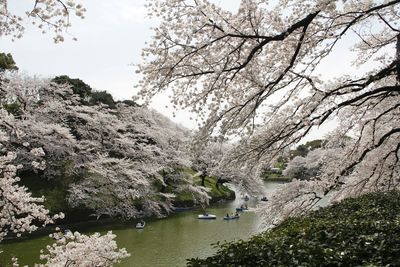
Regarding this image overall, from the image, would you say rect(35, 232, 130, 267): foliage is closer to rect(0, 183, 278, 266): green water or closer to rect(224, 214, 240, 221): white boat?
rect(0, 183, 278, 266): green water

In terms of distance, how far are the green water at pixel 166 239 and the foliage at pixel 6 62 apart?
11.7 m

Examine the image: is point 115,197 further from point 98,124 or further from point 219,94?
point 219,94

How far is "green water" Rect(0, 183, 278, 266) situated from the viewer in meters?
15.1

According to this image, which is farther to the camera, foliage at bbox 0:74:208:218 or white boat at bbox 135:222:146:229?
foliage at bbox 0:74:208:218

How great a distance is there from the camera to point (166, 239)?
18812 millimetres

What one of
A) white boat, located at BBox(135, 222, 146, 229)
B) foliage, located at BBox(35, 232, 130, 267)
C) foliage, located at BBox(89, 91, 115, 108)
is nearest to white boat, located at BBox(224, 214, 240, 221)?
white boat, located at BBox(135, 222, 146, 229)

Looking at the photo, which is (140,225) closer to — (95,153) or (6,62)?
(95,153)

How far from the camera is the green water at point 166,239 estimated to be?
596 inches

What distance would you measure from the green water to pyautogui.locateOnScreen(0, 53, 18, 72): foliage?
462 inches

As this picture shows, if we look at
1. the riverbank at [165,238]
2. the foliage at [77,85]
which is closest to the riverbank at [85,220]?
the riverbank at [165,238]

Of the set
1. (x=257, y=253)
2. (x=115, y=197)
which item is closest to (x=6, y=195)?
(x=257, y=253)

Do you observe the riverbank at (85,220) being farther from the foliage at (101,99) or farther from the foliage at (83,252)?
the foliage at (83,252)

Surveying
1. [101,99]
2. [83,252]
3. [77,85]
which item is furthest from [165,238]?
[77,85]

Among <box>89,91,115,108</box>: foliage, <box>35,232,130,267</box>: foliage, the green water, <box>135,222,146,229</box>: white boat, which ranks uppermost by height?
<box>89,91,115,108</box>: foliage
